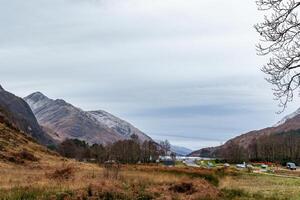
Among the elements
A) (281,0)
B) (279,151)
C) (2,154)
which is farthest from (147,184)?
(279,151)

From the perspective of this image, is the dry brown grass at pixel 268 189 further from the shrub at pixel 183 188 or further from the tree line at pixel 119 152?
the tree line at pixel 119 152

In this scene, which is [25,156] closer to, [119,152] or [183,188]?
[183,188]

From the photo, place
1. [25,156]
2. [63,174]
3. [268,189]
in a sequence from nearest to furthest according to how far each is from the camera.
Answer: [63,174] → [268,189] → [25,156]

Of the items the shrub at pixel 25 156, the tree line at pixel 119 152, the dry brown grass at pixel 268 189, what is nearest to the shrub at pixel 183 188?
the dry brown grass at pixel 268 189

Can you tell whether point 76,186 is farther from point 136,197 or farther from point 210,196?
point 210,196

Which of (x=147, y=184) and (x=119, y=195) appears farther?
(x=147, y=184)

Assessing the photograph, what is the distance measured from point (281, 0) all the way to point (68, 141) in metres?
162

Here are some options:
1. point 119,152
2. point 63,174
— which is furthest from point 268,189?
point 119,152

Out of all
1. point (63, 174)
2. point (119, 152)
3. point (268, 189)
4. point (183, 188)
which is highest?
point (119, 152)

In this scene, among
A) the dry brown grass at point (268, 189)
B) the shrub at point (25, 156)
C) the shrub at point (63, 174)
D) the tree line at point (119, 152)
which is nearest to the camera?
the dry brown grass at point (268, 189)

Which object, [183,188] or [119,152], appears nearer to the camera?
[183,188]

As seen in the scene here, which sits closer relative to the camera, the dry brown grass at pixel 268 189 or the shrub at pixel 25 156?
the dry brown grass at pixel 268 189

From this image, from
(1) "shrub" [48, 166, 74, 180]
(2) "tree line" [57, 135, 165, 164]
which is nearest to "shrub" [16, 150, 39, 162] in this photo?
(1) "shrub" [48, 166, 74, 180]

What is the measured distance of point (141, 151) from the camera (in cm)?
15125
